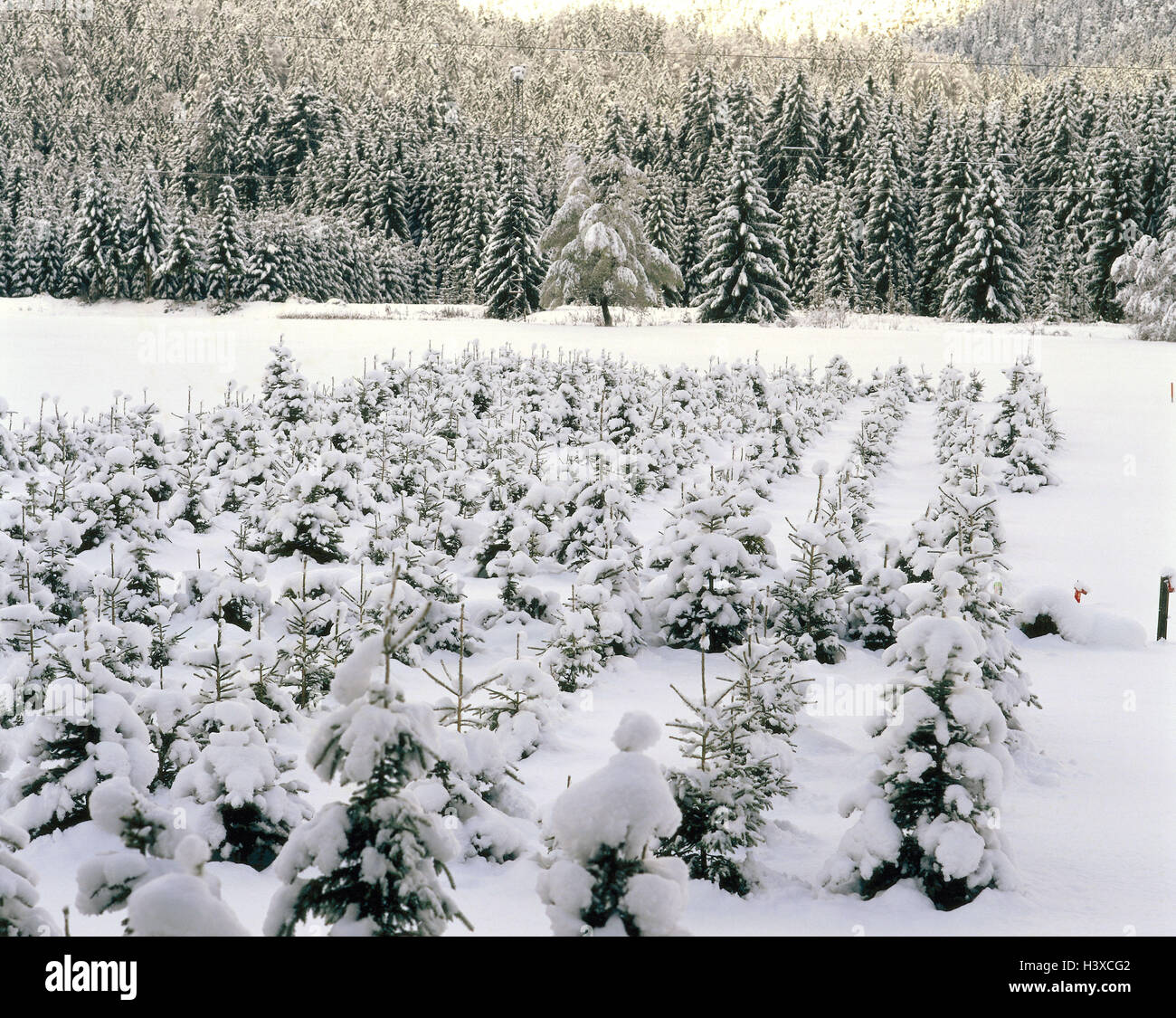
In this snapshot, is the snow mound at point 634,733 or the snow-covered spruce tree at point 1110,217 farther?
the snow-covered spruce tree at point 1110,217

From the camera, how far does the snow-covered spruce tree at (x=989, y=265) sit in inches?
1679

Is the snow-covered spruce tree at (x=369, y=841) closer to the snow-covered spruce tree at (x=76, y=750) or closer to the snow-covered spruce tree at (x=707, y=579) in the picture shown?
the snow-covered spruce tree at (x=76, y=750)

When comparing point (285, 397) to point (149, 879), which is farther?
point (285, 397)

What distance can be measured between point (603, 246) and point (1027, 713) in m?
28.8

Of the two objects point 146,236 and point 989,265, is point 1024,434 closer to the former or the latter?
point 989,265

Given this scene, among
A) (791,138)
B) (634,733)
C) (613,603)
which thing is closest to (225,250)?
(791,138)

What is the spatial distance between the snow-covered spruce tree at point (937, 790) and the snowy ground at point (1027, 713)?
0.12m

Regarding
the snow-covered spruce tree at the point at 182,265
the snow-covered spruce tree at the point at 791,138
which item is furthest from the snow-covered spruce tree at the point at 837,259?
the snow-covered spruce tree at the point at 182,265

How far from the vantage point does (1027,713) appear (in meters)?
6.63

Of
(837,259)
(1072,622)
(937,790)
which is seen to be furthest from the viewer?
(837,259)

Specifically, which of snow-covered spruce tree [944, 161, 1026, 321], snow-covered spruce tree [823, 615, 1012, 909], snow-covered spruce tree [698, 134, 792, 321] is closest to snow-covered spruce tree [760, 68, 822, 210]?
snow-covered spruce tree [944, 161, 1026, 321]

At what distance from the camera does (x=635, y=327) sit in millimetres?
32812

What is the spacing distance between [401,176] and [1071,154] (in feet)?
125
